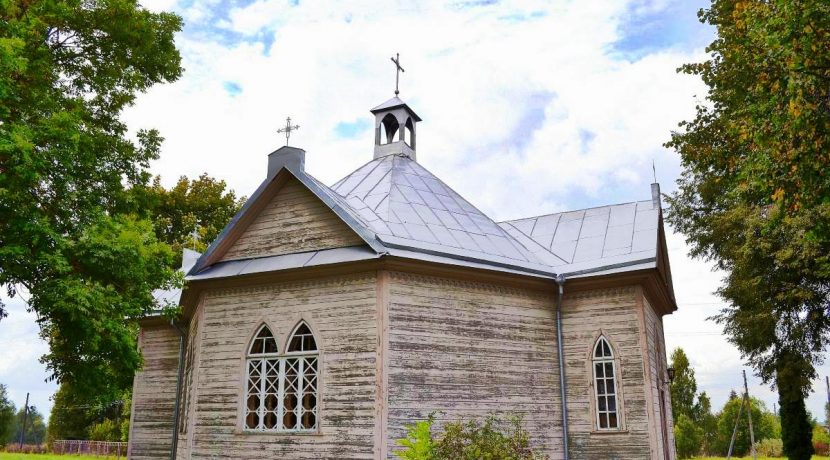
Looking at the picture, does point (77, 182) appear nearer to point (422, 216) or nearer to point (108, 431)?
point (422, 216)

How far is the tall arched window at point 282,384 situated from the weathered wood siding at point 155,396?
17.7 feet

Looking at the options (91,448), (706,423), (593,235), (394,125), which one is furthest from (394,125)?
(706,423)

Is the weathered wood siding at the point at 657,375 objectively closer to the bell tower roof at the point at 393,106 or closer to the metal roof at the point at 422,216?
the metal roof at the point at 422,216

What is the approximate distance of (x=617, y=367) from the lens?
39.1ft

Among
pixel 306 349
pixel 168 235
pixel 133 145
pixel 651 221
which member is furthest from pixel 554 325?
pixel 168 235

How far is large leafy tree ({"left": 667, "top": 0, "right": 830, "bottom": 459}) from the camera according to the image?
8500 millimetres

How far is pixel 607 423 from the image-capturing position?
1178 centimetres

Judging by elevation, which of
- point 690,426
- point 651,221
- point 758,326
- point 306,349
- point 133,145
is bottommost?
point 690,426

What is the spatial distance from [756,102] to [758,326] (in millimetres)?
11651

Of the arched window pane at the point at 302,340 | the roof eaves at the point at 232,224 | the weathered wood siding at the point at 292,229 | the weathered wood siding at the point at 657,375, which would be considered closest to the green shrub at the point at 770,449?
the weathered wood siding at the point at 657,375

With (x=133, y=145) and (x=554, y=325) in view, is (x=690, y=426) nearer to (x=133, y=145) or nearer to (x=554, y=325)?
(x=554, y=325)

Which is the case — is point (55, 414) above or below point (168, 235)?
below

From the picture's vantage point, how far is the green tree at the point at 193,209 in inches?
1132

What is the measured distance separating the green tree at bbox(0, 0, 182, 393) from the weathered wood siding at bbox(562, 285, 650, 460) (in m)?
7.44
